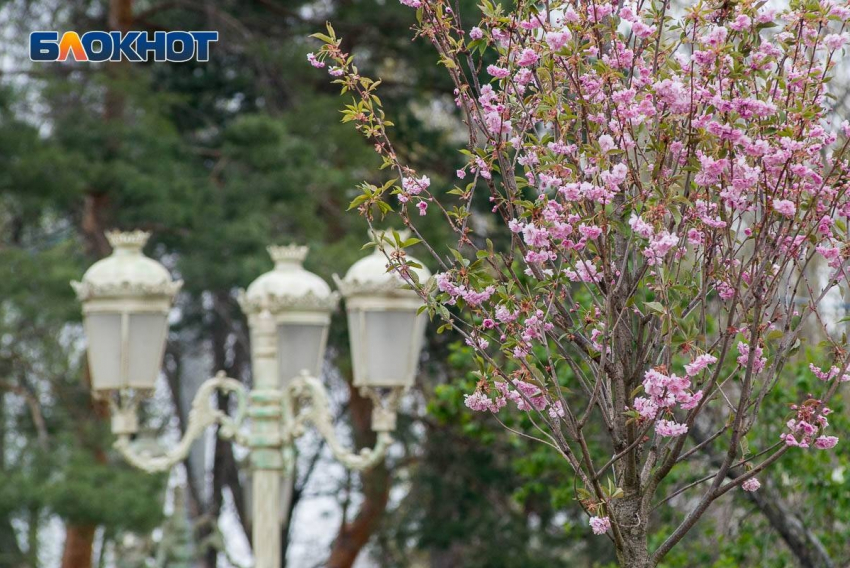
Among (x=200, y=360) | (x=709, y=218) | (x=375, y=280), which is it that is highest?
(x=200, y=360)

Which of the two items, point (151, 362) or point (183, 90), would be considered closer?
point (151, 362)

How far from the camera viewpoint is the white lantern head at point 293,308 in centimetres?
715

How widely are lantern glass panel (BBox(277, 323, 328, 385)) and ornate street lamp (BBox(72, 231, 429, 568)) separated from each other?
0.04 ft

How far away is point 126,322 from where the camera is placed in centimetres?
696

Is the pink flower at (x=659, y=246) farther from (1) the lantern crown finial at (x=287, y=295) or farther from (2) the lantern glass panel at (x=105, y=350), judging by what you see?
(2) the lantern glass panel at (x=105, y=350)

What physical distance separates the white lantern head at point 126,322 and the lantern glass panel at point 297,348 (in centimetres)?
55

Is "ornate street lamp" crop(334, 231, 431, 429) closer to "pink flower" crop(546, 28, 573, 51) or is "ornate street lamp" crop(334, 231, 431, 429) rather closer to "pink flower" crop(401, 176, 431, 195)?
"pink flower" crop(401, 176, 431, 195)

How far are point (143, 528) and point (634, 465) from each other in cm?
937

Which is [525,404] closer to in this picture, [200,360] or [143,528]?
[143,528]

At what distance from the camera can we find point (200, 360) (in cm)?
2108

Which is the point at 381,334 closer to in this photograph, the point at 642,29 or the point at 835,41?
the point at 642,29

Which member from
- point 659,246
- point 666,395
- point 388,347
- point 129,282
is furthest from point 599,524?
point 129,282

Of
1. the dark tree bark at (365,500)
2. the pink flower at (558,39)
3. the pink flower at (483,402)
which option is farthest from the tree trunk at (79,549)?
the pink flower at (558,39)

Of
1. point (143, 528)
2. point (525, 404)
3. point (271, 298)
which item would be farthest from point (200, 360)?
point (525, 404)
